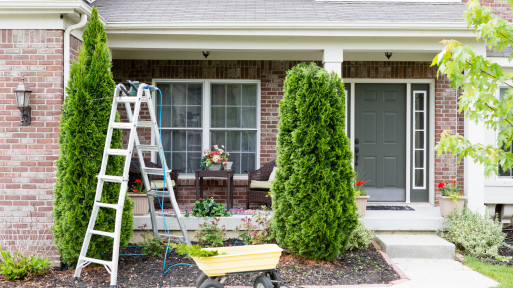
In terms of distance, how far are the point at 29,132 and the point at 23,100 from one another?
0.40m

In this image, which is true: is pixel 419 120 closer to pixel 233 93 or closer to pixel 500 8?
pixel 500 8

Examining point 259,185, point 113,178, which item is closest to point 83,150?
point 113,178

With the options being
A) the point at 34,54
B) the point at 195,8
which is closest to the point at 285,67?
the point at 195,8

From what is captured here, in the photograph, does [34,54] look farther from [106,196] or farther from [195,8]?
[195,8]

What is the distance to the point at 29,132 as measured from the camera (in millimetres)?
6035

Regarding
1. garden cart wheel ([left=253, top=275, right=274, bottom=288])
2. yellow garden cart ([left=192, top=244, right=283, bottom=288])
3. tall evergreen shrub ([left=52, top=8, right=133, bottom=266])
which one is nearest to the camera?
yellow garden cart ([left=192, top=244, right=283, bottom=288])

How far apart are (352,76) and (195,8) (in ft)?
9.82

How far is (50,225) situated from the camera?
605cm

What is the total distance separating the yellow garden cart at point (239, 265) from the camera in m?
→ 4.59

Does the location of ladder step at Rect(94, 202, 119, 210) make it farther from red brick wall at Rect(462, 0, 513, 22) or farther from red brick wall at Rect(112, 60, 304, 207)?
red brick wall at Rect(462, 0, 513, 22)

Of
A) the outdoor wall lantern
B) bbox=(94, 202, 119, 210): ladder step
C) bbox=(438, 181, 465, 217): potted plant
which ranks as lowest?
bbox=(438, 181, 465, 217): potted plant

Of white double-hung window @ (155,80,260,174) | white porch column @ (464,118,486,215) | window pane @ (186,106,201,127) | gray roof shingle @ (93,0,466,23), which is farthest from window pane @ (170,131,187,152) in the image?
white porch column @ (464,118,486,215)

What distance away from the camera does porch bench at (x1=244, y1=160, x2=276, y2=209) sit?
26.1ft

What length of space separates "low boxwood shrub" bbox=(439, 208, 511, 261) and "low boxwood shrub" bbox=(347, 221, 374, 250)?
1.23 m
